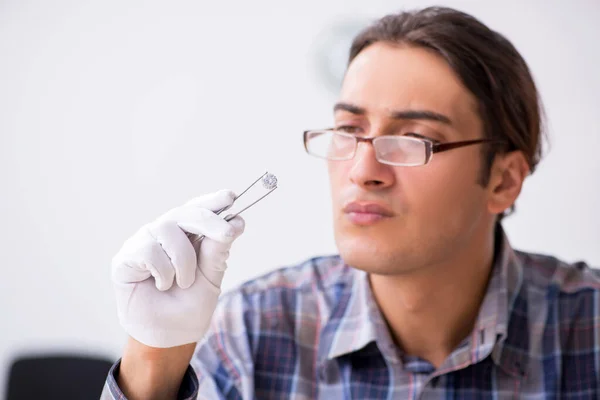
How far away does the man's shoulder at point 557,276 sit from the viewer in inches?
70.6

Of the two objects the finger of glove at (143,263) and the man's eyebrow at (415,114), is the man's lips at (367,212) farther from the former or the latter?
the finger of glove at (143,263)

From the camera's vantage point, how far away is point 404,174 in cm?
152

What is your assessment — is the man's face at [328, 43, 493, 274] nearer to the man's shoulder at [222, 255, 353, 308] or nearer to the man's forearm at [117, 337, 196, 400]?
the man's shoulder at [222, 255, 353, 308]

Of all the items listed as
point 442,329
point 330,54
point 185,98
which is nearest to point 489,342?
point 442,329

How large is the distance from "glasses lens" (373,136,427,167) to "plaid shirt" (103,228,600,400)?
34 centimetres

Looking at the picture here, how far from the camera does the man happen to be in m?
1.52

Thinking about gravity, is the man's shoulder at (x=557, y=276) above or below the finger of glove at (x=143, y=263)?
below

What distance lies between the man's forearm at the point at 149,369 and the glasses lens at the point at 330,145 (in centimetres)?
54

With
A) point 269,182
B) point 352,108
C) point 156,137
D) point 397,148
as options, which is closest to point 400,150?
point 397,148

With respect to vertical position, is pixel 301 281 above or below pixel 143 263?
below

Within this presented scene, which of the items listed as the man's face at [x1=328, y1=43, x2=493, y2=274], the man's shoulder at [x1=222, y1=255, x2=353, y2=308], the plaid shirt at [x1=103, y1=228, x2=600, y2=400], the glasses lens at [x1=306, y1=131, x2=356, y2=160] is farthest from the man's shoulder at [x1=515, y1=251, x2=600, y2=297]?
the glasses lens at [x1=306, y1=131, x2=356, y2=160]

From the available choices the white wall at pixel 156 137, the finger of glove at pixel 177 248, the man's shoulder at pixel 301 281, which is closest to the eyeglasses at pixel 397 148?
the man's shoulder at pixel 301 281

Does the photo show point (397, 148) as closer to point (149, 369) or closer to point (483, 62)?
point (483, 62)

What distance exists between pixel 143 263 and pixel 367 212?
1.69ft
